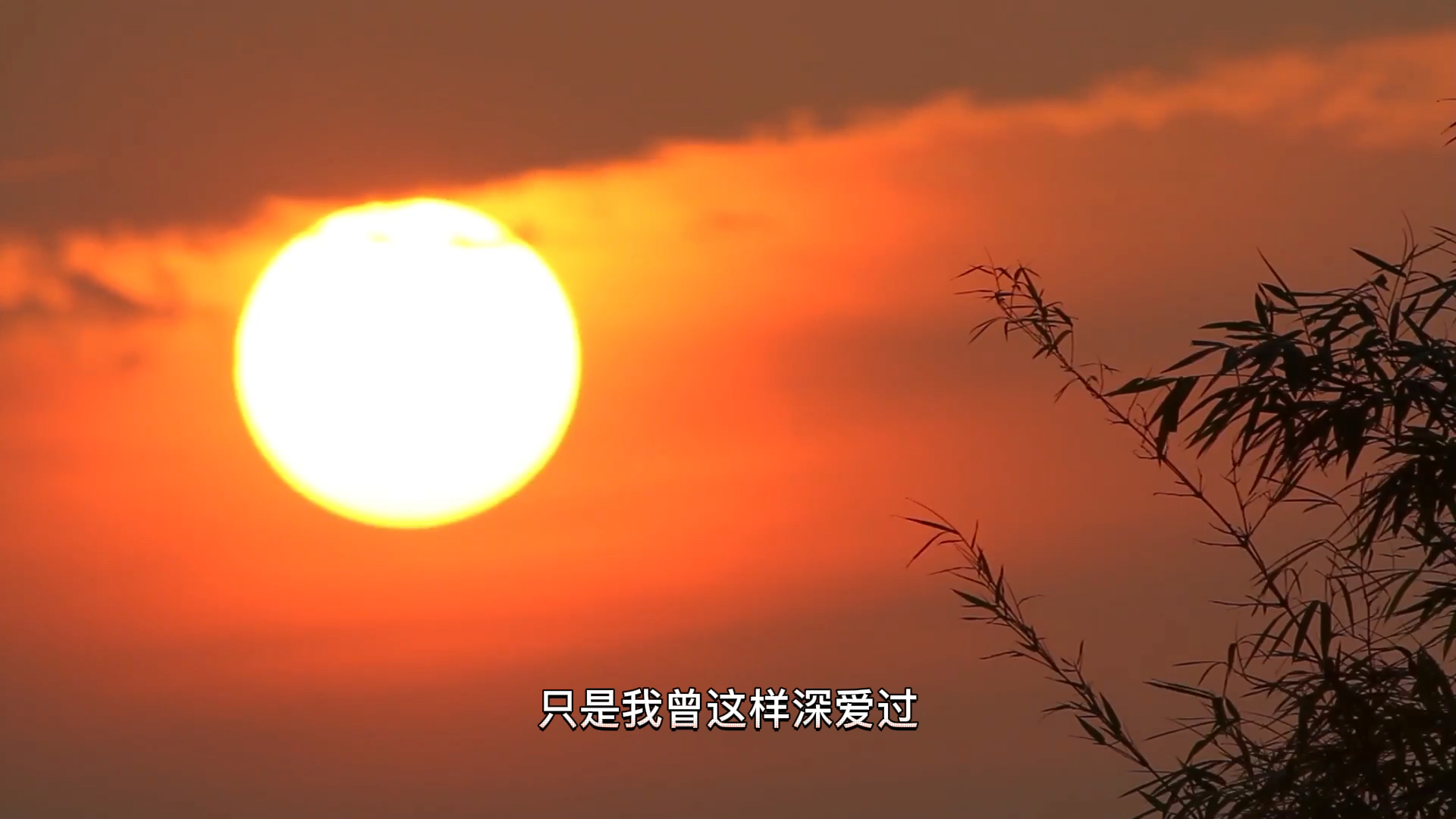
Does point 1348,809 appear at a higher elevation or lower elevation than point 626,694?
lower

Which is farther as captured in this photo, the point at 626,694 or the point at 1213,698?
the point at 626,694

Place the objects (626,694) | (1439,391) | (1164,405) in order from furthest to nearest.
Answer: (626,694) → (1164,405) → (1439,391)

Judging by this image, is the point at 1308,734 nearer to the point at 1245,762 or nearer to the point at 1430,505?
the point at 1245,762

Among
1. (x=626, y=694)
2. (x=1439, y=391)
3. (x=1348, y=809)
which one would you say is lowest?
(x=1348, y=809)

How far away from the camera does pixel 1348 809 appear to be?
11555 millimetres

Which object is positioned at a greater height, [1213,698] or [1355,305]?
[1355,305]

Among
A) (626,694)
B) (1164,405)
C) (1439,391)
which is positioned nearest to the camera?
(1439,391)

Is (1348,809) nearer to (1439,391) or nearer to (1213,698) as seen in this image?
(1213,698)

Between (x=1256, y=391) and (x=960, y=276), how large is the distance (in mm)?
1871

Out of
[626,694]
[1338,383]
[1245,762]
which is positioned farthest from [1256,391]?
[626,694]

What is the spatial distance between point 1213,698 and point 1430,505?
1846 millimetres

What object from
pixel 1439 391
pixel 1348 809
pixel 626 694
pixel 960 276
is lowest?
pixel 1348 809

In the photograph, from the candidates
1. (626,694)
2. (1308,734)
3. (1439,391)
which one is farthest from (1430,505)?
(626,694)

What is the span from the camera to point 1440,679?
37.7 feet
